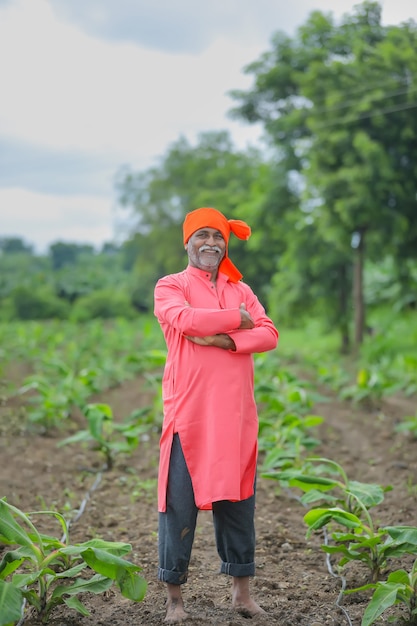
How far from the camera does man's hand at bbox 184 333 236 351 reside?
126 inches

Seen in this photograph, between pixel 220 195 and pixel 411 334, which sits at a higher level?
pixel 220 195

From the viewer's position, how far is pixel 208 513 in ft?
17.1

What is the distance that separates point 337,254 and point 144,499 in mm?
12035

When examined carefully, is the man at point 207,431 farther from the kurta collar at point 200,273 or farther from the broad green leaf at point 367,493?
the broad green leaf at point 367,493

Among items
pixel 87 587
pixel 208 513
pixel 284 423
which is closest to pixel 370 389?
pixel 284 423

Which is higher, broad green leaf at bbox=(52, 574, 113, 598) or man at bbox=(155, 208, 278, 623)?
man at bbox=(155, 208, 278, 623)

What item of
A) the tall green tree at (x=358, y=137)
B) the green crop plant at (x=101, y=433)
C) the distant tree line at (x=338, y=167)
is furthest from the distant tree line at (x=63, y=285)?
the green crop plant at (x=101, y=433)

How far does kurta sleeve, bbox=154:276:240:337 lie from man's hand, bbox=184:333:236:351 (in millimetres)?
27

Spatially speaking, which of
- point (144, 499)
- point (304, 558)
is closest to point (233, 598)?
point (304, 558)

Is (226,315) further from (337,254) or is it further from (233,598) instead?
(337,254)

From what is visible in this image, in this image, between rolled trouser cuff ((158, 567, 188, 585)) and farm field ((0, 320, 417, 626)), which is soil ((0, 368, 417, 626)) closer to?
farm field ((0, 320, 417, 626))

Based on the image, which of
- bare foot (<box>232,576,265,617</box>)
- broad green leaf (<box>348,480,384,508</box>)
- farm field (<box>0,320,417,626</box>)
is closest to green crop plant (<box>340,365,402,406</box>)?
farm field (<box>0,320,417,626</box>)

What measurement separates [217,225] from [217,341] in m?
0.52

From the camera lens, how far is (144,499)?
216 inches
